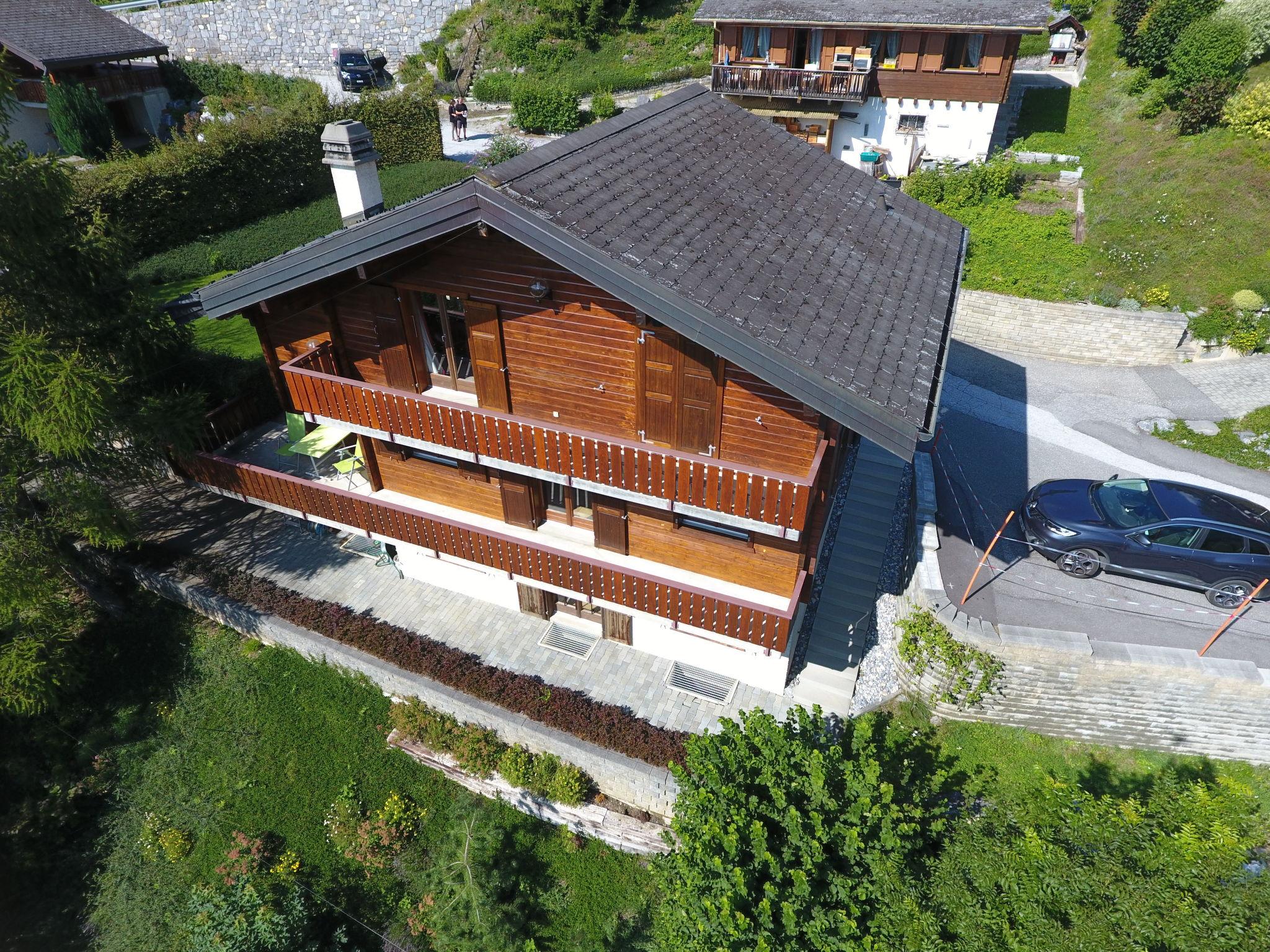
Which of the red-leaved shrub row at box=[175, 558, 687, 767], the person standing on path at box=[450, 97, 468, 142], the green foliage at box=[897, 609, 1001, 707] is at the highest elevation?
the person standing on path at box=[450, 97, 468, 142]

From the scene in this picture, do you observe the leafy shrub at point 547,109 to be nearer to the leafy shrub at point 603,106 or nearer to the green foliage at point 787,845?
the leafy shrub at point 603,106

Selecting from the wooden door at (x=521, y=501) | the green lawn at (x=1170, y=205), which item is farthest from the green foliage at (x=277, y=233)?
Answer: the green lawn at (x=1170, y=205)

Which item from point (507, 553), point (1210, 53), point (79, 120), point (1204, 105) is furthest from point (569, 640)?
point (79, 120)

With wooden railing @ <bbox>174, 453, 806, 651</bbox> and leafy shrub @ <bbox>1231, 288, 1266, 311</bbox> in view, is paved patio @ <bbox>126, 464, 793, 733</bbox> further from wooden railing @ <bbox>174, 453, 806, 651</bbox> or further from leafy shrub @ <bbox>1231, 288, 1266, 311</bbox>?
leafy shrub @ <bbox>1231, 288, 1266, 311</bbox>

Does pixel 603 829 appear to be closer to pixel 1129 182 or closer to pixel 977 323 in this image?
pixel 977 323

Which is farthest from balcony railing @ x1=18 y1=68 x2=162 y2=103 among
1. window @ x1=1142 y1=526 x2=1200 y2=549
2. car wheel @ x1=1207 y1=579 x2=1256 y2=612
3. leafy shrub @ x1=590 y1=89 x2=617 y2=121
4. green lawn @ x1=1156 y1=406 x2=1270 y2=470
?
car wheel @ x1=1207 y1=579 x2=1256 y2=612

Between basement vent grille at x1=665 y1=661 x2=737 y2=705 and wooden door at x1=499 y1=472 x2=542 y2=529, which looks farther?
basement vent grille at x1=665 y1=661 x2=737 y2=705
